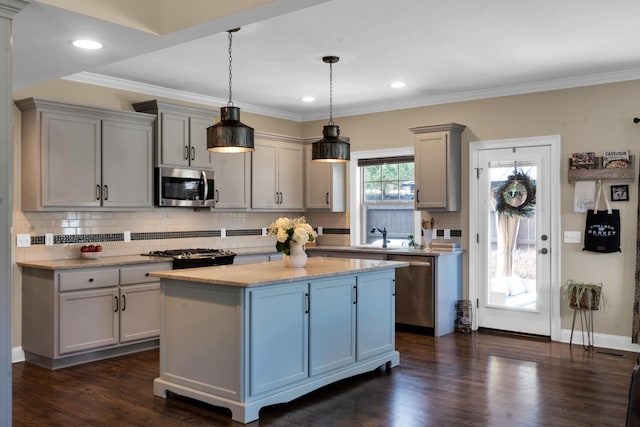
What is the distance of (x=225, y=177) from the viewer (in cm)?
682

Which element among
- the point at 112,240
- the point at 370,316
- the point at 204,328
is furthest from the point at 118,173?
the point at 370,316

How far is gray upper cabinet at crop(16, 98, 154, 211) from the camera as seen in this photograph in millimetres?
5105

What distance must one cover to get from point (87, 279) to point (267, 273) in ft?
6.26

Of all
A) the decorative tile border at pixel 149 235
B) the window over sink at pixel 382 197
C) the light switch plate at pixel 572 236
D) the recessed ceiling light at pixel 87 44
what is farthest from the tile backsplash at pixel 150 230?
the light switch plate at pixel 572 236

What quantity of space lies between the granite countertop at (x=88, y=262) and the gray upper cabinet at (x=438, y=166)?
9.61 feet

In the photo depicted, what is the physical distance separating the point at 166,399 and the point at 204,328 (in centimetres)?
66

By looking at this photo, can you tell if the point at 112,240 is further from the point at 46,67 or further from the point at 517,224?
the point at 517,224

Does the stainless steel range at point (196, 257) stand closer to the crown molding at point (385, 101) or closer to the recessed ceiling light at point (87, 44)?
the crown molding at point (385, 101)

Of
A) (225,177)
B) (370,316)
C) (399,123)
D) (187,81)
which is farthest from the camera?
(399,123)

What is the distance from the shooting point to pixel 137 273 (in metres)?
5.50

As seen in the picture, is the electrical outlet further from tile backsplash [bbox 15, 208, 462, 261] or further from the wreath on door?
the wreath on door

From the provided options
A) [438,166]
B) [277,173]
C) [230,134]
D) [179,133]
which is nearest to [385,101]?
[438,166]

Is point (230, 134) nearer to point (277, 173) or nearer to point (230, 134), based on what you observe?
point (230, 134)

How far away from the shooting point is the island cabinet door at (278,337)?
3.83 m
